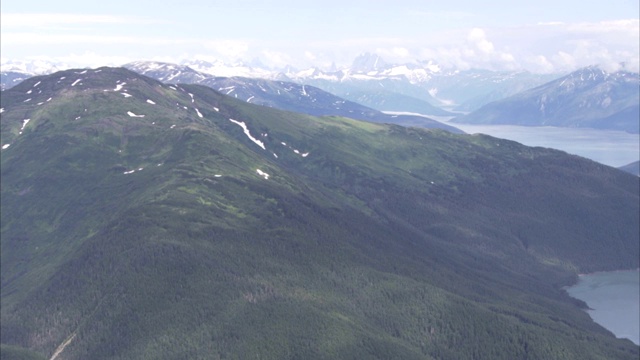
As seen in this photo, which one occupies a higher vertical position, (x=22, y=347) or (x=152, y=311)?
(x=152, y=311)

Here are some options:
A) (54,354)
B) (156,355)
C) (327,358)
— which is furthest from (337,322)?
(54,354)

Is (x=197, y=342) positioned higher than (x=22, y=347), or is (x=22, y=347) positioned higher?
(x=197, y=342)

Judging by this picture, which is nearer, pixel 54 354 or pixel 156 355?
pixel 156 355

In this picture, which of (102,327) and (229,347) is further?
(102,327)

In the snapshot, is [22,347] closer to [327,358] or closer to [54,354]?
[54,354]

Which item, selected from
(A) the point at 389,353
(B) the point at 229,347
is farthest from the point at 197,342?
(A) the point at 389,353

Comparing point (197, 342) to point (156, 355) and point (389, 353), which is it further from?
point (389, 353)

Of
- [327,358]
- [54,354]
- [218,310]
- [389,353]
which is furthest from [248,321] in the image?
[54,354]
